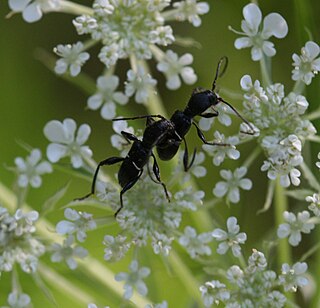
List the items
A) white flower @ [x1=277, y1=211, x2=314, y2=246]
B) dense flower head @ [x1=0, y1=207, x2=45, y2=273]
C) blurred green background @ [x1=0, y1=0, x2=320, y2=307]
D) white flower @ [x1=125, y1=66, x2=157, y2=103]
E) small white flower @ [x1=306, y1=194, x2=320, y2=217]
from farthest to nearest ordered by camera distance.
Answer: blurred green background @ [x1=0, y1=0, x2=320, y2=307] → white flower @ [x1=125, y1=66, x2=157, y2=103] → dense flower head @ [x1=0, y1=207, x2=45, y2=273] → white flower @ [x1=277, y1=211, x2=314, y2=246] → small white flower @ [x1=306, y1=194, x2=320, y2=217]

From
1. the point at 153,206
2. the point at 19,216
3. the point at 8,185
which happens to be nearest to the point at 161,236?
the point at 153,206

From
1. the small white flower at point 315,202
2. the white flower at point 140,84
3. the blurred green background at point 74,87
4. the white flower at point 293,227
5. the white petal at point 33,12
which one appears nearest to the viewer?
the small white flower at point 315,202

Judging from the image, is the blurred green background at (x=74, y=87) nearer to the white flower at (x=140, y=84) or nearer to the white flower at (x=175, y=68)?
the white flower at (x=175, y=68)

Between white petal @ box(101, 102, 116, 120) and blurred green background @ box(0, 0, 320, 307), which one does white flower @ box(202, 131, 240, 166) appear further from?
blurred green background @ box(0, 0, 320, 307)

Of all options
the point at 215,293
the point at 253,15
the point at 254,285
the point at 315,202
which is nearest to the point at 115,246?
the point at 215,293

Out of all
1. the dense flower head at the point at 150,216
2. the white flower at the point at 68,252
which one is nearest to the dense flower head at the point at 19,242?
the white flower at the point at 68,252

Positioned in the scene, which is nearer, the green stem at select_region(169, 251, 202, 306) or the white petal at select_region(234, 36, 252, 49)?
the white petal at select_region(234, 36, 252, 49)

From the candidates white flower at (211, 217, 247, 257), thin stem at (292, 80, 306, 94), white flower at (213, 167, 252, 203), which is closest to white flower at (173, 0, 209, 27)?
thin stem at (292, 80, 306, 94)
